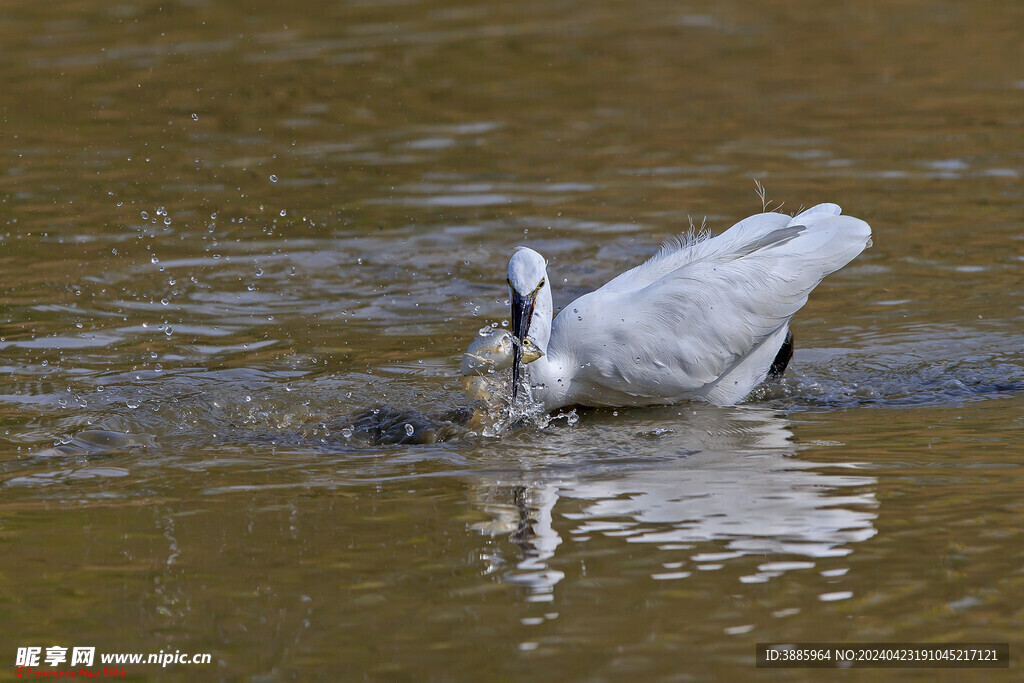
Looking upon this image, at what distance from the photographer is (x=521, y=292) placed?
653 cm

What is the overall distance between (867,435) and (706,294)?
123cm

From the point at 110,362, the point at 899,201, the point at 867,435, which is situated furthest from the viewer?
the point at 899,201

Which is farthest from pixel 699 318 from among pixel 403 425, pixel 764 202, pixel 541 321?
pixel 764 202

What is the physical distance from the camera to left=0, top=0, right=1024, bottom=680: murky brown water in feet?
14.0

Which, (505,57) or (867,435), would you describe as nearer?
(867,435)

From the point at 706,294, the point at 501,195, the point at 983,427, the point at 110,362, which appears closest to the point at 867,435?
the point at 983,427

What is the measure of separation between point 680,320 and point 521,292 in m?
0.93

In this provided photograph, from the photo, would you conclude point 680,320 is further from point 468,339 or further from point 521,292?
point 468,339

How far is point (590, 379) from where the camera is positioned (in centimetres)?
688

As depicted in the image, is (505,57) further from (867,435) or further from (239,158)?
(867,435)

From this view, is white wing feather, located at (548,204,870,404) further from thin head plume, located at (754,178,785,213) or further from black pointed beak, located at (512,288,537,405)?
thin head plume, located at (754,178,785,213)

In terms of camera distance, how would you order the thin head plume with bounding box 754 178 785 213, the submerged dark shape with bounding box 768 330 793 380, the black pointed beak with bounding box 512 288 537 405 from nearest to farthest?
the black pointed beak with bounding box 512 288 537 405, the submerged dark shape with bounding box 768 330 793 380, the thin head plume with bounding box 754 178 785 213

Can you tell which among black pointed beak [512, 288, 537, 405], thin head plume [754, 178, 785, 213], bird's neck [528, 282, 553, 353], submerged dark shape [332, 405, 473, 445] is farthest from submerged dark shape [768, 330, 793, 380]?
submerged dark shape [332, 405, 473, 445]

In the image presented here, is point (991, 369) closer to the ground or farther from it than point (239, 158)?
closer to the ground
